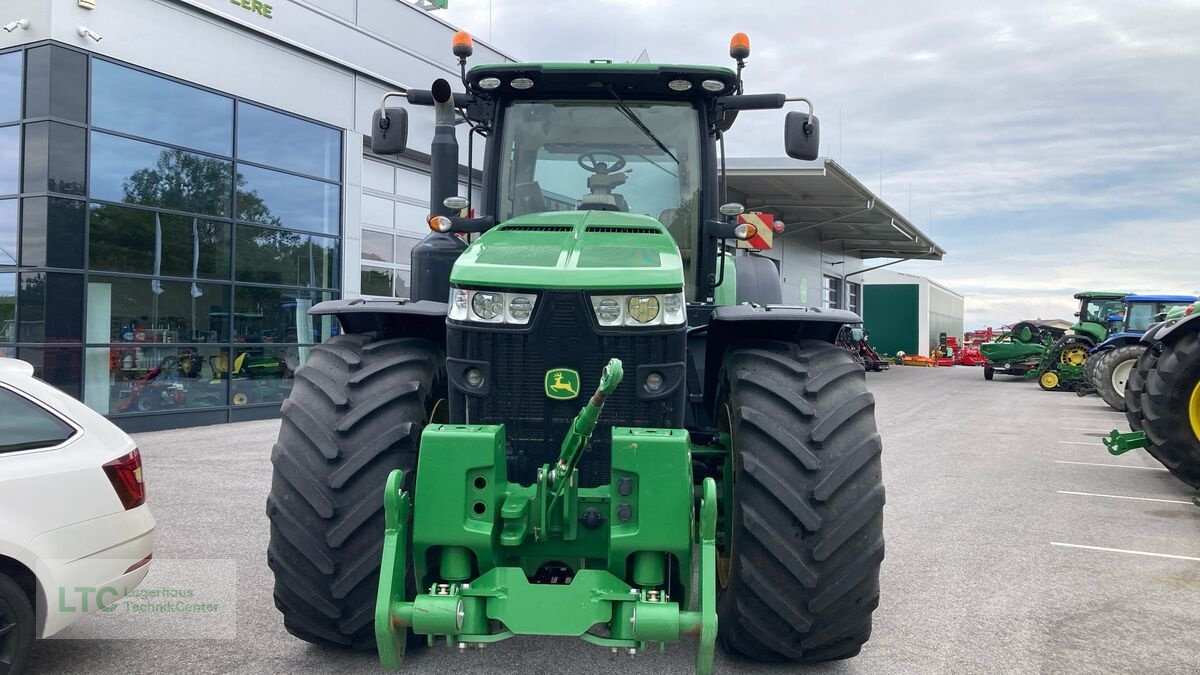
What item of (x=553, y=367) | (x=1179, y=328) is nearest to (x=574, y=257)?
(x=553, y=367)

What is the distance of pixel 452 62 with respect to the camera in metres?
20.8

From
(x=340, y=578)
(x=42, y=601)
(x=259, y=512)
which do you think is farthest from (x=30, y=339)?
(x=340, y=578)

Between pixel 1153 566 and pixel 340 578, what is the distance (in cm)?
548

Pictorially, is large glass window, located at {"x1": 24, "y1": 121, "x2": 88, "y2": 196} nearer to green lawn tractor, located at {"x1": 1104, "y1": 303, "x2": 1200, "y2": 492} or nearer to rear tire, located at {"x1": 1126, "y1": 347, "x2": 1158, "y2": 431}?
green lawn tractor, located at {"x1": 1104, "y1": 303, "x2": 1200, "y2": 492}

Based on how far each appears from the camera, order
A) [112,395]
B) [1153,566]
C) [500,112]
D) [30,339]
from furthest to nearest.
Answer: [112,395] → [30,339] → [1153,566] → [500,112]

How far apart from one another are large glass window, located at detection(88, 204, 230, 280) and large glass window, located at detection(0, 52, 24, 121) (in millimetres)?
1624

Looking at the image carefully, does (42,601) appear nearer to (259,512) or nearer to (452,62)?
(259,512)

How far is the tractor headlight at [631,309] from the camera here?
345 centimetres

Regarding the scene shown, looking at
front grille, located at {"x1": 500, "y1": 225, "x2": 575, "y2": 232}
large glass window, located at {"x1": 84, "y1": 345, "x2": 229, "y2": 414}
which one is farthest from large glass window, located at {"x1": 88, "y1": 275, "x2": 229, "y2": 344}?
front grille, located at {"x1": 500, "y1": 225, "x2": 575, "y2": 232}

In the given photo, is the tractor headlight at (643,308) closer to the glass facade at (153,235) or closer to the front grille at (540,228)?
the front grille at (540,228)

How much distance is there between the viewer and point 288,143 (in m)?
15.6

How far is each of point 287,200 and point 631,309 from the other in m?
→ 13.7

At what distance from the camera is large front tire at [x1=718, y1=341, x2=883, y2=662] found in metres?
3.46

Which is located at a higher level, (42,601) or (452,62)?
(452,62)
